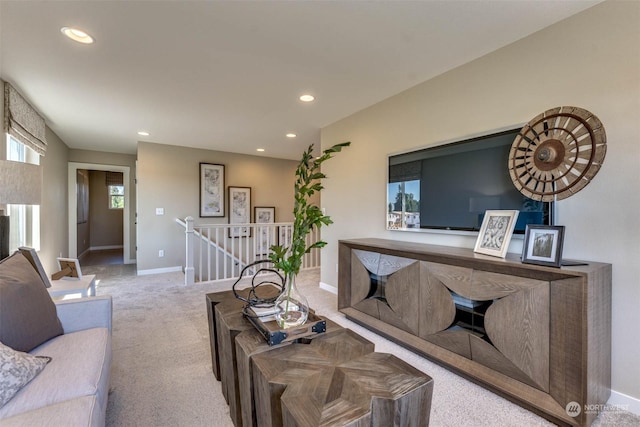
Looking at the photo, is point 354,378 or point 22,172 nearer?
point 354,378

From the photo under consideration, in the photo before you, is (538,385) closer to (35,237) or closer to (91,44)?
(91,44)

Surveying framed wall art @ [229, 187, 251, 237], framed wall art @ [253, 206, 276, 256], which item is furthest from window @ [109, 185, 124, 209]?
framed wall art @ [253, 206, 276, 256]

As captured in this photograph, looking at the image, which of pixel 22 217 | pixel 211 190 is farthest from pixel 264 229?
pixel 22 217

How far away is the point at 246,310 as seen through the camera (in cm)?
158

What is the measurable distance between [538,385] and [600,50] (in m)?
1.96

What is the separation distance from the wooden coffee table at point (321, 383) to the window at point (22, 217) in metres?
3.20

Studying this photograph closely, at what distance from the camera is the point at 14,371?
1.05 m

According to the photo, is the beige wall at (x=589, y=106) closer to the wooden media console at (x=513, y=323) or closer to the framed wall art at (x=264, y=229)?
the wooden media console at (x=513, y=323)

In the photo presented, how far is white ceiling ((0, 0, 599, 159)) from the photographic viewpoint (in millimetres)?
1690

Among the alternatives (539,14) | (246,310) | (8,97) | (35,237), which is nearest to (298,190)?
(246,310)

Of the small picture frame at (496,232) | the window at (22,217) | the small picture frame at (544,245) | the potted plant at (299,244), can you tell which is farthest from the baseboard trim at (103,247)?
the small picture frame at (544,245)

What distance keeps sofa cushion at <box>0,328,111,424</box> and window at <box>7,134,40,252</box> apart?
7.62ft

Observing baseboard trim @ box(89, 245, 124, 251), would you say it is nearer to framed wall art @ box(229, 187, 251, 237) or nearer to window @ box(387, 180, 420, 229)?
framed wall art @ box(229, 187, 251, 237)

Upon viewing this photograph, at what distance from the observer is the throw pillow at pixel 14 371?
39.2 inches
